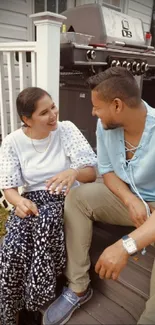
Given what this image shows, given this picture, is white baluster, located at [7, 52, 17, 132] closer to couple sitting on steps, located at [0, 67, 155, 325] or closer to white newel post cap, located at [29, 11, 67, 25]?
white newel post cap, located at [29, 11, 67, 25]

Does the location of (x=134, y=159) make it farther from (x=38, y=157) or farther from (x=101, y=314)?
(x=101, y=314)

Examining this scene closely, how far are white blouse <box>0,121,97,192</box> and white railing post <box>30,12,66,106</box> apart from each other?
51 centimetres

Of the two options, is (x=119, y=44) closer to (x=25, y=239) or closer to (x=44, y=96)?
(x=44, y=96)

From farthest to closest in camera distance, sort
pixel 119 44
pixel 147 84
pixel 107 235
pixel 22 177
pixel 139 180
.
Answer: pixel 147 84
pixel 119 44
pixel 107 235
pixel 22 177
pixel 139 180

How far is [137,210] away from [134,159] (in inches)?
9.9

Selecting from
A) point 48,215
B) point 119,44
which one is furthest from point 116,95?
point 119,44

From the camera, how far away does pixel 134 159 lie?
4.42ft

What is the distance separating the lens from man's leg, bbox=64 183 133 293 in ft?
4.38

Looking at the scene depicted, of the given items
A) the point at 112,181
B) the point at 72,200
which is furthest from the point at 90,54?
the point at 72,200

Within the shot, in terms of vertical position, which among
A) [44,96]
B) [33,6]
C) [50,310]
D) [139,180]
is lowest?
[50,310]

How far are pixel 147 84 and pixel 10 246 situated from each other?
374 cm

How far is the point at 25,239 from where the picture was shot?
4.29ft

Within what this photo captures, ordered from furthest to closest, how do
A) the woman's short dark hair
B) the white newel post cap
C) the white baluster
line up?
the white baluster → the white newel post cap → the woman's short dark hair

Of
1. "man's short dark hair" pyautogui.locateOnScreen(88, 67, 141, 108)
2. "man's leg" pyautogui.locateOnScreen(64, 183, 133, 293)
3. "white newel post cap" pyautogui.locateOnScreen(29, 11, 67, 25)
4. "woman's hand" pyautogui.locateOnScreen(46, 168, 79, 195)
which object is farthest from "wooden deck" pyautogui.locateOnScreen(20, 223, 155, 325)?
"white newel post cap" pyautogui.locateOnScreen(29, 11, 67, 25)
